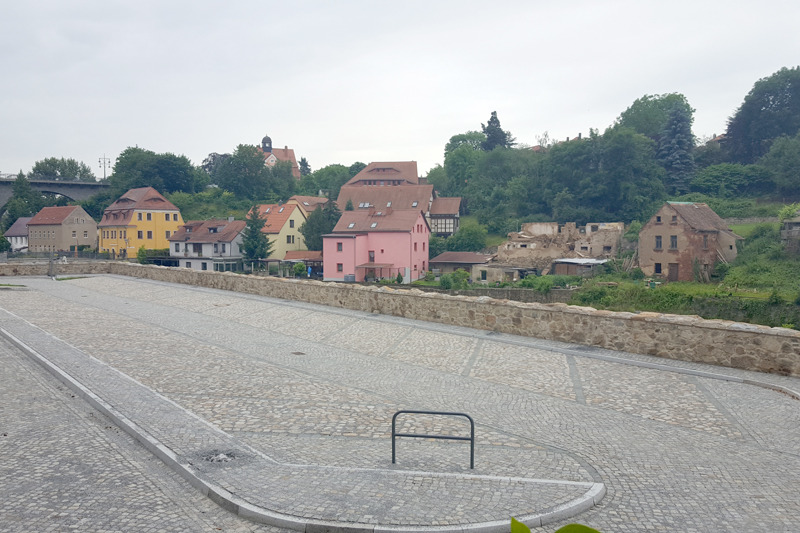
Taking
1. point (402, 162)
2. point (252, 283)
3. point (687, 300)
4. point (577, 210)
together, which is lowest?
point (687, 300)

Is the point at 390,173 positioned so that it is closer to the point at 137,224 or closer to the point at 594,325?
the point at 137,224

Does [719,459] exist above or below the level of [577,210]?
below

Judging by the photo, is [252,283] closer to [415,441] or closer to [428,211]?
[415,441]

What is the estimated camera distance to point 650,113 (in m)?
76.8

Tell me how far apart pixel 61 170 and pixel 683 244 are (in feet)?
361

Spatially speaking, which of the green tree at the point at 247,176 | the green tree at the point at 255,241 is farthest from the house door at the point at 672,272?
the green tree at the point at 247,176

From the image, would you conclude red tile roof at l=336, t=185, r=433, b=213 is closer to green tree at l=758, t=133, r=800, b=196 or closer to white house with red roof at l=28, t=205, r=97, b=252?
green tree at l=758, t=133, r=800, b=196

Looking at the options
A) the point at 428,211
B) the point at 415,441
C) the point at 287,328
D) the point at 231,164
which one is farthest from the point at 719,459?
the point at 231,164

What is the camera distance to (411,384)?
35.6ft

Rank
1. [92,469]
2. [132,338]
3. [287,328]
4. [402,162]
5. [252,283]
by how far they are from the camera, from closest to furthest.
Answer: [92,469], [132,338], [287,328], [252,283], [402,162]

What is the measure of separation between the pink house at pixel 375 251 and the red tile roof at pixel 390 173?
94.1 feet

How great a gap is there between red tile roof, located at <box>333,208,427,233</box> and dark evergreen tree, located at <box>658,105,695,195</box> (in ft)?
99.5

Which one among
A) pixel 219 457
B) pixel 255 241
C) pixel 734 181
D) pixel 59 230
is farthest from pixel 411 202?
pixel 219 457

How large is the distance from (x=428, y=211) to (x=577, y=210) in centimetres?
1631
